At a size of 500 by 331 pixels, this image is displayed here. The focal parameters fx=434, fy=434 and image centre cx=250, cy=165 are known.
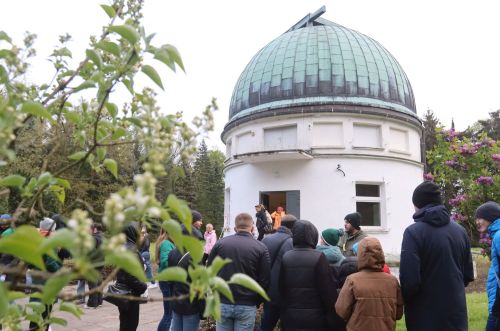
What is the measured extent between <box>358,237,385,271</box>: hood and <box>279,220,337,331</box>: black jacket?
60cm

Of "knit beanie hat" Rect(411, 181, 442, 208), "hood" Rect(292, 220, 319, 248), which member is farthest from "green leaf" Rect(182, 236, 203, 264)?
"hood" Rect(292, 220, 319, 248)

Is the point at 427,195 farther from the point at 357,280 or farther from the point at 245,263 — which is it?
the point at 245,263

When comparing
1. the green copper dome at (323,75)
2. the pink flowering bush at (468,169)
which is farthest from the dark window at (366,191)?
the pink flowering bush at (468,169)

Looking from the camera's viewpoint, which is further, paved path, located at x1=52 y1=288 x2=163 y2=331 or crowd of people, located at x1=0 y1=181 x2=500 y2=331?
paved path, located at x1=52 y1=288 x2=163 y2=331

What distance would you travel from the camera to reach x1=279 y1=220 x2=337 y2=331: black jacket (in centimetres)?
476

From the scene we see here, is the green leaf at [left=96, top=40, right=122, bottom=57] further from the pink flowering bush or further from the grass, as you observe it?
the pink flowering bush

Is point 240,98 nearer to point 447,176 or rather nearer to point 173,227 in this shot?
point 447,176

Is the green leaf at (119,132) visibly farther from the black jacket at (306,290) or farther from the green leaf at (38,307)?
the black jacket at (306,290)

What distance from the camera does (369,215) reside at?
18.1m

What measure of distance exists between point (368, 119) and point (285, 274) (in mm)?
14463

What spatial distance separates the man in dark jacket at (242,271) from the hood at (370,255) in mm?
1410

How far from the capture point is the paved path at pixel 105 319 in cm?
824

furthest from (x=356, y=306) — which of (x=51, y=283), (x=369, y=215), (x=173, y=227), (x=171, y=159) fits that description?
(x=369, y=215)

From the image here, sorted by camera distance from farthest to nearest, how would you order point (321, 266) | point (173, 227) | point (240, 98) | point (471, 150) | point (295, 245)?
point (240, 98)
point (471, 150)
point (295, 245)
point (321, 266)
point (173, 227)
